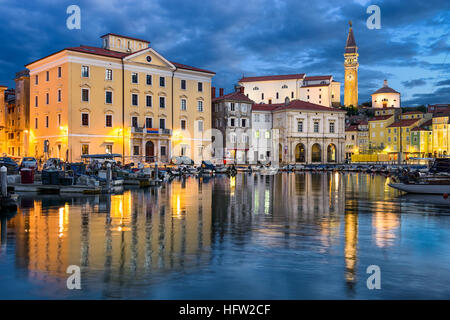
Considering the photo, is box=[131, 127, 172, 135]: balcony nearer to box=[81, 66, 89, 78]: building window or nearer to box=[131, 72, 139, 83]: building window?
box=[131, 72, 139, 83]: building window

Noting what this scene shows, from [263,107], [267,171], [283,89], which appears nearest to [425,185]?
[267,171]

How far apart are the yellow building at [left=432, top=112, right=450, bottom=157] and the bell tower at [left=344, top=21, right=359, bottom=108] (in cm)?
6006

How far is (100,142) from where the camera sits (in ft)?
180

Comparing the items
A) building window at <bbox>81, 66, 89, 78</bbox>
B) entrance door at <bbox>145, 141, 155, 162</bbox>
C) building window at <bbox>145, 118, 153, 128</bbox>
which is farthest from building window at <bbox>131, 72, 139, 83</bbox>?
entrance door at <bbox>145, 141, 155, 162</bbox>

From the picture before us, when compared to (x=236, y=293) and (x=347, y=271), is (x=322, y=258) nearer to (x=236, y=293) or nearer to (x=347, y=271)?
(x=347, y=271)

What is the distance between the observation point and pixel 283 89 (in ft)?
390

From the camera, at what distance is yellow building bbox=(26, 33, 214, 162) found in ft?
174

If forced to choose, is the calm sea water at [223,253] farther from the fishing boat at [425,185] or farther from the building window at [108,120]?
the building window at [108,120]

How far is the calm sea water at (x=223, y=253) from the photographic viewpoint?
295 inches

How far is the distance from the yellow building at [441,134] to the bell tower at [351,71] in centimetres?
6006

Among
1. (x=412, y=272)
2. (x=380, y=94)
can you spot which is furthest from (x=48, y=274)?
(x=380, y=94)

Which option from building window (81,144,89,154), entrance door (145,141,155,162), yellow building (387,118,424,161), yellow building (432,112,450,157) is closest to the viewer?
building window (81,144,89,154)
